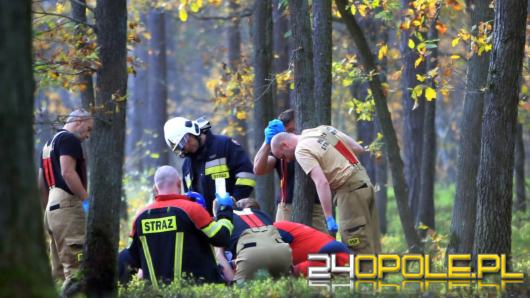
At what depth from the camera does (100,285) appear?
28.1ft

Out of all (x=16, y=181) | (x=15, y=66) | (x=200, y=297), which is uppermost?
(x=15, y=66)

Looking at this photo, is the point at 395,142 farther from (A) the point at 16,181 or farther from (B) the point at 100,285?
(A) the point at 16,181

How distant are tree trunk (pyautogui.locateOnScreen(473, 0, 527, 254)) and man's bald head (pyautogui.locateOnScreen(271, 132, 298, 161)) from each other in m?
2.65

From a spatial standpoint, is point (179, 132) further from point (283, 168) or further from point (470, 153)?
point (470, 153)

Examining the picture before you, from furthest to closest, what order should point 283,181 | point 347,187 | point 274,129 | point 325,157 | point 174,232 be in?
point 283,181, point 274,129, point 347,187, point 325,157, point 174,232

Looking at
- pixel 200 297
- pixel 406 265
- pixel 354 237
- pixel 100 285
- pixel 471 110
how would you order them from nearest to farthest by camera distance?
pixel 200 297
pixel 100 285
pixel 406 265
pixel 354 237
pixel 471 110

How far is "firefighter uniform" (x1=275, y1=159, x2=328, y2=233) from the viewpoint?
11.7m

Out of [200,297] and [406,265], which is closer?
[200,297]

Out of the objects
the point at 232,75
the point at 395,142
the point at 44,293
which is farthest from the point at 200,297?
the point at 232,75

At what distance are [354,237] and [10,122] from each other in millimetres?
6257

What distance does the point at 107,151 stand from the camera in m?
8.98

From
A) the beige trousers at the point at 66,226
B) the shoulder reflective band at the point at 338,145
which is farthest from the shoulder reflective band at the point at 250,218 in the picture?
the beige trousers at the point at 66,226

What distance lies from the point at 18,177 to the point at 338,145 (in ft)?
19.7

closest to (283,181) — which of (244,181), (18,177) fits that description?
(244,181)
